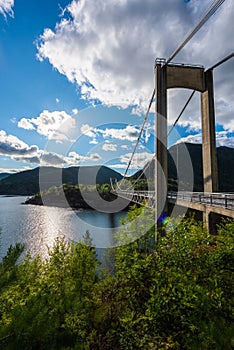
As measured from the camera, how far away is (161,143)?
10852mm

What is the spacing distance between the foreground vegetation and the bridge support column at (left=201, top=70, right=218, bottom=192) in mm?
6717

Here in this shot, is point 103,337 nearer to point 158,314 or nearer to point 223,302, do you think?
point 158,314

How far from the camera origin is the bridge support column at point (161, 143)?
10.7 meters

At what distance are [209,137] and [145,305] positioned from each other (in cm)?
944

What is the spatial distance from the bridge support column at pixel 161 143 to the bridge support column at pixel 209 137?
2.13 m

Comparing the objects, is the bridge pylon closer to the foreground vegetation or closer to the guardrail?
the guardrail

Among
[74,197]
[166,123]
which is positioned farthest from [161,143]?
[74,197]

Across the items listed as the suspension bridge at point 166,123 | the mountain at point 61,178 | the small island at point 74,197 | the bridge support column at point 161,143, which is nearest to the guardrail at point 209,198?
the suspension bridge at point 166,123

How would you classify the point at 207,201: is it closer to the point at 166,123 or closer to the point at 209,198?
the point at 209,198

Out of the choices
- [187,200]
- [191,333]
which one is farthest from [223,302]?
[187,200]

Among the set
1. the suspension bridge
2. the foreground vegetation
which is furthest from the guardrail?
the foreground vegetation

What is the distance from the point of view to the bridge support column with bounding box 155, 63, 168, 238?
10.7m

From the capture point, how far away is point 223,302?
118 inches

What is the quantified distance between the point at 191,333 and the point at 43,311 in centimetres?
224
